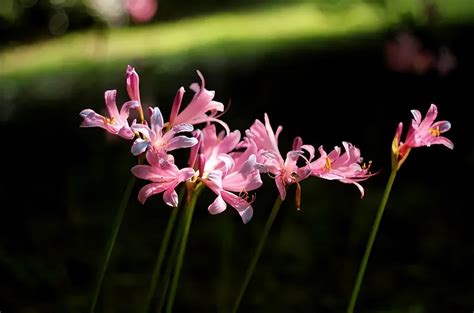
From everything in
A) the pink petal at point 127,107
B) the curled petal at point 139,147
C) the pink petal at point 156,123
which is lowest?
the curled petal at point 139,147

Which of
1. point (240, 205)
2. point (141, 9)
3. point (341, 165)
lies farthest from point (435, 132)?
point (141, 9)

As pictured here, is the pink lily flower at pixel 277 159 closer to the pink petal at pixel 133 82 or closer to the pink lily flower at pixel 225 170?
the pink lily flower at pixel 225 170

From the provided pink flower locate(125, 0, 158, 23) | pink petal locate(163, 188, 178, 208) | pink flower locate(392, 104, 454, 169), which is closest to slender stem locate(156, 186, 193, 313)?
pink petal locate(163, 188, 178, 208)

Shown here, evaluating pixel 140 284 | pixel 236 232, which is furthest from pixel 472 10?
pixel 140 284

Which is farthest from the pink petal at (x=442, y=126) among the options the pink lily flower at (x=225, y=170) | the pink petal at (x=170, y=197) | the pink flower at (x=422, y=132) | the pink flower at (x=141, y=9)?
the pink flower at (x=141, y=9)

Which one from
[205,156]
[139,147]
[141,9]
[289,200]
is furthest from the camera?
[141,9]

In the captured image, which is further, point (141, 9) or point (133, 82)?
point (141, 9)

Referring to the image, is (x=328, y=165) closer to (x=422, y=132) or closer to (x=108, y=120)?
(x=422, y=132)
